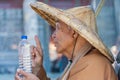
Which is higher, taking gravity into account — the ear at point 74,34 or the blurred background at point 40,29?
the ear at point 74,34

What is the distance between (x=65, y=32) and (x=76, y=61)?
9.0 inches

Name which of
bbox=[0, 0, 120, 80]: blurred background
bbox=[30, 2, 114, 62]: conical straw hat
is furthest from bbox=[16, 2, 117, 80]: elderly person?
bbox=[0, 0, 120, 80]: blurred background

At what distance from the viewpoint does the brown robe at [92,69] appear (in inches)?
93.0

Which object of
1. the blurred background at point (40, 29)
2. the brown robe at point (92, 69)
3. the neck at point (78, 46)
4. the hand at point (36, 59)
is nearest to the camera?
the brown robe at point (92, 69)

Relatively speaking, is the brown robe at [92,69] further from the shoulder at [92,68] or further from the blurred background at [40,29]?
the blurred background at [40,29]

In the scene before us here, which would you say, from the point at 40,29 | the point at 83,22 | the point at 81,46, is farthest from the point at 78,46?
the point at 40,29

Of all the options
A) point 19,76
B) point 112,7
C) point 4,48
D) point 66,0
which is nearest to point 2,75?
point 4,48

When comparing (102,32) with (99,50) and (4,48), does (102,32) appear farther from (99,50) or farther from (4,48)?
(99,50)

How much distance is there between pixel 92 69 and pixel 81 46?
0.21 m

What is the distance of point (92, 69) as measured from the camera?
2.37 metres

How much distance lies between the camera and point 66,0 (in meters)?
9.94

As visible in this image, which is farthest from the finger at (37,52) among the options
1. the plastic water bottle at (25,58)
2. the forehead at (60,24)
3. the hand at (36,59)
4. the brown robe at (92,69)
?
the brown robe at (92,69)

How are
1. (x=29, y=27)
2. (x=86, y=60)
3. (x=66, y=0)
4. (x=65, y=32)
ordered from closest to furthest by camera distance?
(x=86, y=60), (x=65, y=32), (x=29, y=27), (x=66, y=0)

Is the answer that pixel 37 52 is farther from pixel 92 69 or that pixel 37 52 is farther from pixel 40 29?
pixel 40 29
